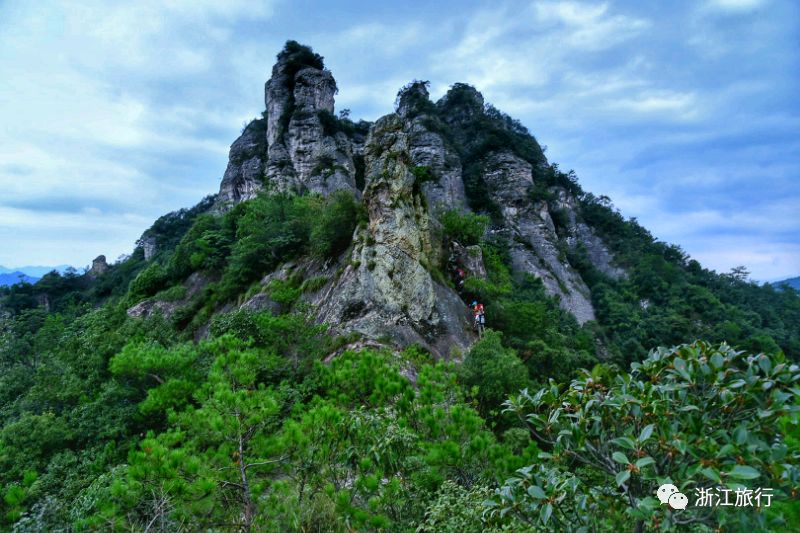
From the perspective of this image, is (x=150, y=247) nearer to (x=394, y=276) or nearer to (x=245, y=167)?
(x=245, y=167)

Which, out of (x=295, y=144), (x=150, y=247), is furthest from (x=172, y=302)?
(x=150, y=247)

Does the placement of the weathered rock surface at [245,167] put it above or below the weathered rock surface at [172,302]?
above

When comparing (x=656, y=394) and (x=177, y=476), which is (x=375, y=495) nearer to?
(x=177, y=476)

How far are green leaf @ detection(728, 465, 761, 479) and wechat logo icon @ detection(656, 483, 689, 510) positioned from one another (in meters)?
0.44

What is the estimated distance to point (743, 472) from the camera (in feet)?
7.11

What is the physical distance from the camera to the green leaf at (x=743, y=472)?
2.12 meters

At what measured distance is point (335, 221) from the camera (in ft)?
64.4

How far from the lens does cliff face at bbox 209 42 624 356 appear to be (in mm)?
16266

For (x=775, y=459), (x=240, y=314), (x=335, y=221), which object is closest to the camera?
(x=775, y=459)

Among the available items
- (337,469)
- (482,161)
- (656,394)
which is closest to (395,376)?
(337,469)

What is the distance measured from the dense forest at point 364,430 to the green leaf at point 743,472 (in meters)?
0.01

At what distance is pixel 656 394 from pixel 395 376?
3.74 metres

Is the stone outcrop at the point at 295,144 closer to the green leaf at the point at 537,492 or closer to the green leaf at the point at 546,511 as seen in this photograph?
the green leaf at the point at 537,492

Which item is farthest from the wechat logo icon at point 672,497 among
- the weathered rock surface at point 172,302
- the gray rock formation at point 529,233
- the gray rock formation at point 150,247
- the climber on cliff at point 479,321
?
the gray rock formation at point 150,247
